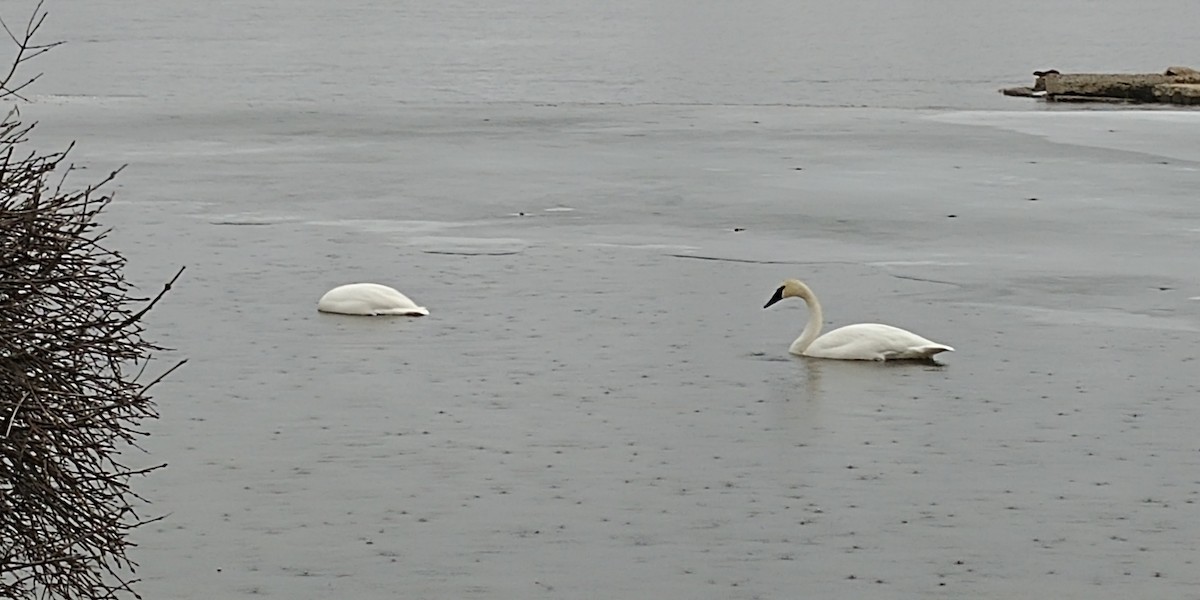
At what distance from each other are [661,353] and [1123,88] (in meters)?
20.7

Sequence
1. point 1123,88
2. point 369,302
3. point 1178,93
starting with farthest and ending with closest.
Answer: point 1123,88
point 1178,93
point 369,302

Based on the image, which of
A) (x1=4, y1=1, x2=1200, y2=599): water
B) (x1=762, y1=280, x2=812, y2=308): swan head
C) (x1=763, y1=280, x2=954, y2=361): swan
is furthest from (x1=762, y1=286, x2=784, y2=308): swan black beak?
(x1=763, y1=280, x2=954, y2=361): swan

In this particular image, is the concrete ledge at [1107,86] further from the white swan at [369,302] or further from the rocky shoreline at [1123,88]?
the white swan at [369,302]

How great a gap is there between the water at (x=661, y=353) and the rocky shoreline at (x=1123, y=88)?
5.50 feet

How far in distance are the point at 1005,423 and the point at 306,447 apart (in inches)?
135

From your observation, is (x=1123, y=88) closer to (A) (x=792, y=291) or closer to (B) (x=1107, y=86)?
(B) (x=1107, y=86)

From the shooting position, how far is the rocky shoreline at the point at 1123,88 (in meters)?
31.0

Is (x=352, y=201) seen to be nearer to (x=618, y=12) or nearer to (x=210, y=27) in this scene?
(x=210, y=27)

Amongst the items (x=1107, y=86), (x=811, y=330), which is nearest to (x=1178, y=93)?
(x=1107, y=86)

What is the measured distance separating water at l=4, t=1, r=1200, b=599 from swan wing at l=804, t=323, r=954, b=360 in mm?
132

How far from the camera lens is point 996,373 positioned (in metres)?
12.1

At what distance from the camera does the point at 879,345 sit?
12250mm

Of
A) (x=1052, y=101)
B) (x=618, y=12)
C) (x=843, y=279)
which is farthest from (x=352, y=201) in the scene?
(x=618, y=12)

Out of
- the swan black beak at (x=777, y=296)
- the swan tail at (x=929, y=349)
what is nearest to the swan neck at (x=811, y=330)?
the swan black beak at (x=777, y=296)
